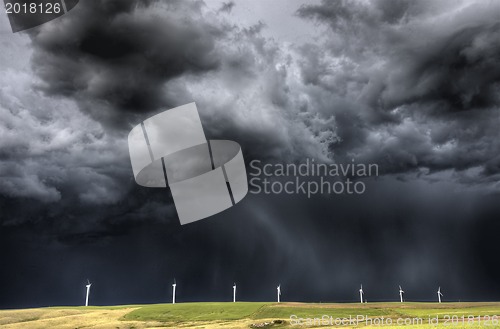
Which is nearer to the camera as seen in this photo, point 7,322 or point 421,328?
point 421,328

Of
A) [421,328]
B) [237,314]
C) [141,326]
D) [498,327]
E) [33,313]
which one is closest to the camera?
[498,327]

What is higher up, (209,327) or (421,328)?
(421,328)

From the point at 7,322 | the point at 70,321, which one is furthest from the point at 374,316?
the point at 7,322

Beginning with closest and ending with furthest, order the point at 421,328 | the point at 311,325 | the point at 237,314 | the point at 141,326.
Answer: the point at 421,328, the point at 311,325, the point at 141,326, the point at 237,314

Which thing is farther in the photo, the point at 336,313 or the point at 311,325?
the point at 336,313

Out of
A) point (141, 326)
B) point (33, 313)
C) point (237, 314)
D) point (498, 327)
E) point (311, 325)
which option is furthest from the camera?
point (33, 313)

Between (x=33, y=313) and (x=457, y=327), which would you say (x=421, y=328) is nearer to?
(x=457, y=327)

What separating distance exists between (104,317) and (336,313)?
71701mm

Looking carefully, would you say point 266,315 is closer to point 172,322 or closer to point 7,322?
point 172,322

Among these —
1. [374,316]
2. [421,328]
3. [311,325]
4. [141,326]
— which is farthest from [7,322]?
[421,328]

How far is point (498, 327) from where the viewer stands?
126 ft

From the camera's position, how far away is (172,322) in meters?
120

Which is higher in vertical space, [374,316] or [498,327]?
[498,327]

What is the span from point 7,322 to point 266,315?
77233mm
